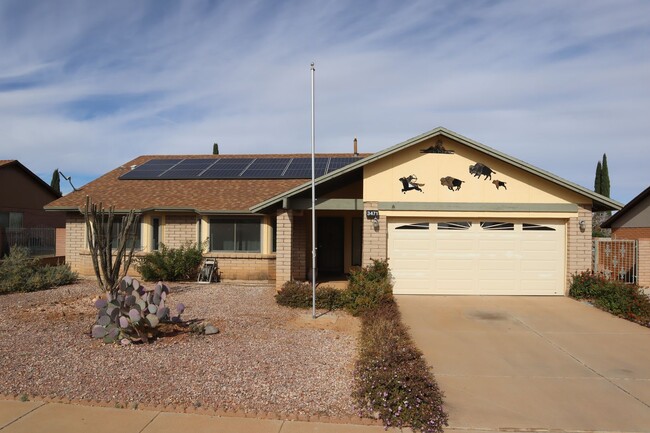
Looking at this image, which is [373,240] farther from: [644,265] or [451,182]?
[644,265]

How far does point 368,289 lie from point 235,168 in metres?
11.1

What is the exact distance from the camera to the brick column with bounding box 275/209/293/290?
507 inches

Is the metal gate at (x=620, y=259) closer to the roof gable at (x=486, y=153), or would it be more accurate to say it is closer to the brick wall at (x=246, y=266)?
the roof gable at (x=486, y=153)

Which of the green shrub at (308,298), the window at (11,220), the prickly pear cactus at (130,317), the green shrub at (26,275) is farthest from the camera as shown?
the window at (11,220)

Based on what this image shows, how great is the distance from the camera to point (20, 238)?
2116 centimetres

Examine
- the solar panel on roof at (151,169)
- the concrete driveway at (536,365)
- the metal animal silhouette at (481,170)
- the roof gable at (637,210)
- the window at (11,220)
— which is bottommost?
the concrete driveway at (536,365)

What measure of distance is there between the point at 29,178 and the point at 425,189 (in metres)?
22.8

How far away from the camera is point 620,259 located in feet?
53.3

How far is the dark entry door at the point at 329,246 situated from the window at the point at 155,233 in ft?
18.5

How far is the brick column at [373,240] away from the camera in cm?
1291

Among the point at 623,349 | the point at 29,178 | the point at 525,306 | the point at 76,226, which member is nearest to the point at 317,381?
the point at 623,349

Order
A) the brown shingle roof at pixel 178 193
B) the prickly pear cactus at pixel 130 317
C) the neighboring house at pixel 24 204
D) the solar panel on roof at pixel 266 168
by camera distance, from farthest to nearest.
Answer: the neighboring house at pixel 24 204 → the solar panel on roof at pixel 266 168 → the brown shingle roof at pixel 178 193 → the prickly pear cactus at pixel 130 317

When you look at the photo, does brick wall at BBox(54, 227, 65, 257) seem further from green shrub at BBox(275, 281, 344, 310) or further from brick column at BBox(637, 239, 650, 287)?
brick column at BBox(637, 239, 650, 287)

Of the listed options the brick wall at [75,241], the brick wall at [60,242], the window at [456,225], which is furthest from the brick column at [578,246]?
the brick wall at [60,242]
